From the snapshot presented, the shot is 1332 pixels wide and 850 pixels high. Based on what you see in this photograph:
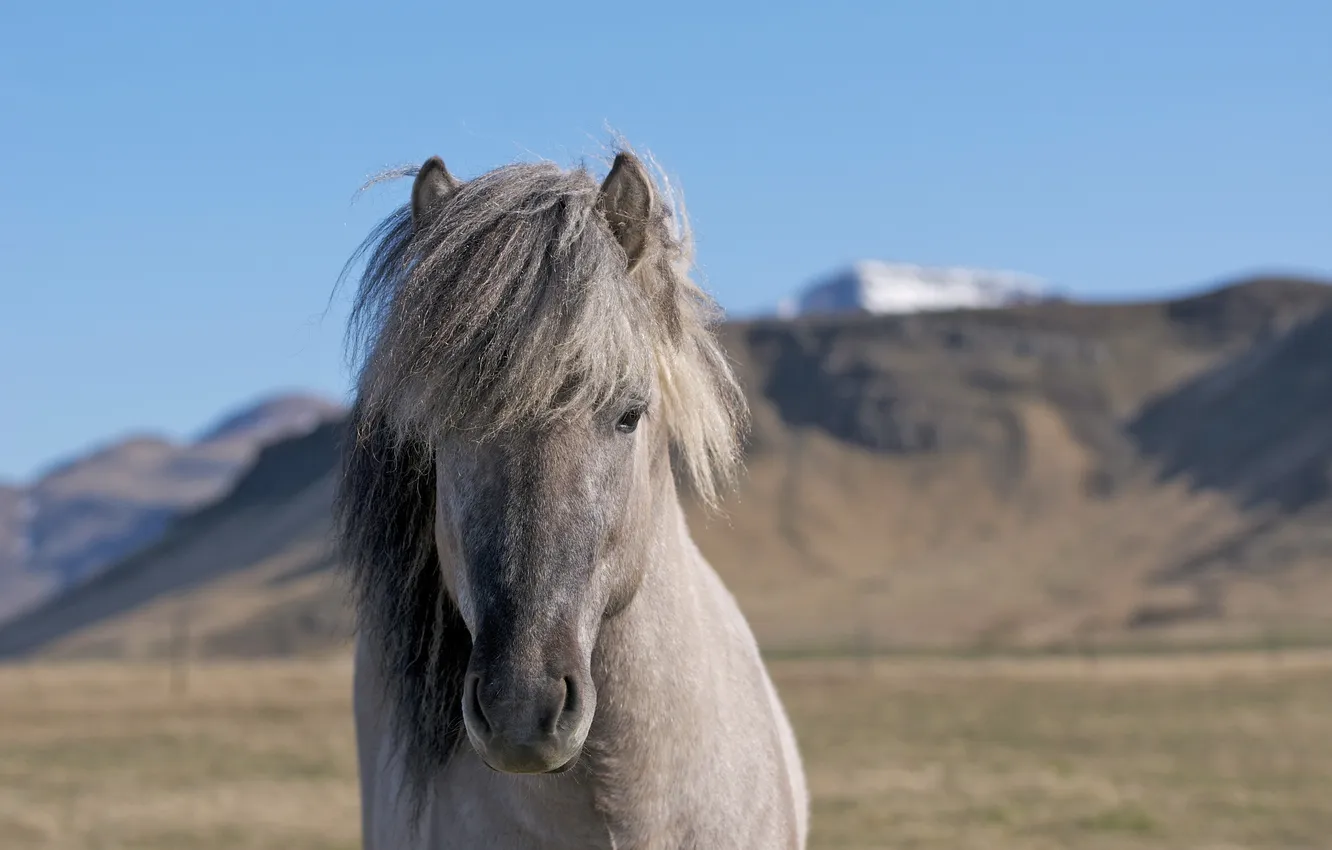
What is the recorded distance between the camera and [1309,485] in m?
Answer: 74.9

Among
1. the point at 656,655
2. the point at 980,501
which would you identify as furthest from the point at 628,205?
the point at 980,501

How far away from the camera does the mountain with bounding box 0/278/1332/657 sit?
227ft

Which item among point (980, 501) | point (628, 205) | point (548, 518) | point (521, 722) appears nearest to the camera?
point (521, 722)

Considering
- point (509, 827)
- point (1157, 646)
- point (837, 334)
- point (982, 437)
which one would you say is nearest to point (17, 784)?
point (509, 827)

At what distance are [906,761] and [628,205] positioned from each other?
1639 cm

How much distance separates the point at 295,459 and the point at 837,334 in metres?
40.2

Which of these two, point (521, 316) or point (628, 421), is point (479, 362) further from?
point (628, 421)

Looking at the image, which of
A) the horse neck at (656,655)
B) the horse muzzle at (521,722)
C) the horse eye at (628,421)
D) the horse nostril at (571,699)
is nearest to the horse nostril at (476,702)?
Result: the horse muzzle at (521,722)

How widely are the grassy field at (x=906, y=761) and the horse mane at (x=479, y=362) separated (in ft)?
31.1

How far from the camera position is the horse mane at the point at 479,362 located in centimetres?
323

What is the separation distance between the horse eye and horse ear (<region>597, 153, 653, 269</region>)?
1.13ft

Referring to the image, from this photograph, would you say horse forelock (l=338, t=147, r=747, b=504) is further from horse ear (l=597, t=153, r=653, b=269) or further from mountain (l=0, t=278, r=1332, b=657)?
mountain (l=0, t=278, r=1332, b=657)

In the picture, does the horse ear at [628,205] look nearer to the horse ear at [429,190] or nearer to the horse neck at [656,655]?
the horse ear at [429,190]

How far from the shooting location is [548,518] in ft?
10.4
